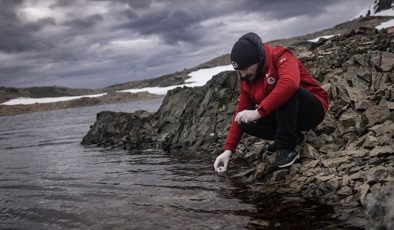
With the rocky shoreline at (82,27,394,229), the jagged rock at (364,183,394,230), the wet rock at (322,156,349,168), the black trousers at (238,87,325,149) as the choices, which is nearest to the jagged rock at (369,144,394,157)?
the rocky shoreline at (82,27,394,229)

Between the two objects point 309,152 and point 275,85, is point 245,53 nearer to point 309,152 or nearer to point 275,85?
point 275,85

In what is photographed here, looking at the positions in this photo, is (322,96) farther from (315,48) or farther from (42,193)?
(315,48)

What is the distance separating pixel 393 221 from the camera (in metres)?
3.04

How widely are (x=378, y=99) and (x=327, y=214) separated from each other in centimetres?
420

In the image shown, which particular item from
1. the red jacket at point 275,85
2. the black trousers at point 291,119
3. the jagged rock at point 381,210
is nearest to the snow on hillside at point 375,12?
the red jacket at point 275,85

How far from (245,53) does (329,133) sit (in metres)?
3.18

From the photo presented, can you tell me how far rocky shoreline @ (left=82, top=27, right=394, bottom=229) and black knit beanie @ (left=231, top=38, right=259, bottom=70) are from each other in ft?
6.83

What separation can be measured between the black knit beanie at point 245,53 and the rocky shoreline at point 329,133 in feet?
6.83

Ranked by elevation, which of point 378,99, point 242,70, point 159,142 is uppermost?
point 242,70

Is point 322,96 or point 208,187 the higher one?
point 322,96

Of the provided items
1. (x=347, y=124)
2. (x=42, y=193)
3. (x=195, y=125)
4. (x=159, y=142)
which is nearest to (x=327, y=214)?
(x=347, y=124)

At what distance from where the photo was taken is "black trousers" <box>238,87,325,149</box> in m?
5.99

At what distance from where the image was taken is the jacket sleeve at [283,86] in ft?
18.4

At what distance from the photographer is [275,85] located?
5996mm
